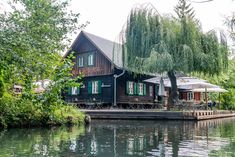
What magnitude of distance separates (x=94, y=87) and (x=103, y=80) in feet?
3.67

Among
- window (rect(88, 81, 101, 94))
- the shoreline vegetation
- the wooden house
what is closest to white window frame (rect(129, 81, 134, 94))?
the wooden house

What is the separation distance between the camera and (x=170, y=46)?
55.7 ft

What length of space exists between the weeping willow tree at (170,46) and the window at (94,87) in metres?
5.73

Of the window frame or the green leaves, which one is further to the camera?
the window frame

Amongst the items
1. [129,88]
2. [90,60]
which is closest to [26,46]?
[129,88]

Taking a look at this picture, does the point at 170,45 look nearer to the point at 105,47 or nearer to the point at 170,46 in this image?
the point at 170,46

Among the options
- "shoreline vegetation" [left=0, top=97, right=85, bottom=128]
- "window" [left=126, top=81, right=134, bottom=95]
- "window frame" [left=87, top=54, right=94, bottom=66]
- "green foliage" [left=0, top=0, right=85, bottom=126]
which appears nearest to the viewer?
"green foliage" [left=0, top=0, right=85, bottom=126]

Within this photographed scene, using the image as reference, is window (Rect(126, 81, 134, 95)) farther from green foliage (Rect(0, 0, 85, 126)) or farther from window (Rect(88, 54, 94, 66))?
green foliage (Rect(0, 0, 85, 126))

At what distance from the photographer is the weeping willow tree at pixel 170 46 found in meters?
16.4

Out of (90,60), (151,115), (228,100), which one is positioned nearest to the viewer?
(151,115)

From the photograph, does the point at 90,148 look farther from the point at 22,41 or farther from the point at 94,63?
the point at 94,63

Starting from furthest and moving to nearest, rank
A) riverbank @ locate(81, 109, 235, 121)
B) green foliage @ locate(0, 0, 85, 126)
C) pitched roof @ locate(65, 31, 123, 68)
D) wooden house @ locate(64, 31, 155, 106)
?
1. wooden house @ locate(64, 31, 155, 106)
2. pitched roof @ locate(65, 31, 123, 68)
3. riverbank @ locate(81, 109, 235, 121)
4. green foliage @ locate(0, 0, 85, 126)

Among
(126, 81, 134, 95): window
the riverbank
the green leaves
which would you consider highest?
the green leaves

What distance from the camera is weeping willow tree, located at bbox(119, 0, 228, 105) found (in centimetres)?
1639
